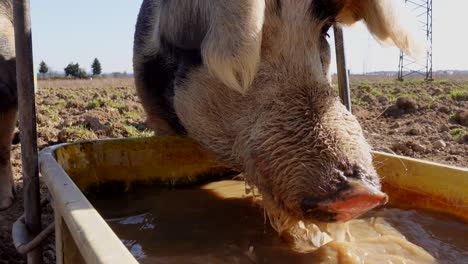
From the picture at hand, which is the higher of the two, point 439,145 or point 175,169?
point 175,169

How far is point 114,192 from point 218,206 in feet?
2.08

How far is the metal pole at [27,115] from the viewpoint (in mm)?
2105

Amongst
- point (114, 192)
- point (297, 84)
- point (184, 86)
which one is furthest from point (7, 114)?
point (297, 84)

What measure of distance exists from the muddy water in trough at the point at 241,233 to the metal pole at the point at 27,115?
376 millimetres

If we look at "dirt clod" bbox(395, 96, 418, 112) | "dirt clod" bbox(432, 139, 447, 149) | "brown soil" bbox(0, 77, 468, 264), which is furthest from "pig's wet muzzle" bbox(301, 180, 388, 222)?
"dirt clod" bbox(395, 96, 418, 112)

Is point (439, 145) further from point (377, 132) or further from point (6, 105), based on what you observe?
point (6, 105)

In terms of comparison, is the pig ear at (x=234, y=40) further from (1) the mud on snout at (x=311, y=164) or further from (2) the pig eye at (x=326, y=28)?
(2) the pig eye at (x=326, y=28)

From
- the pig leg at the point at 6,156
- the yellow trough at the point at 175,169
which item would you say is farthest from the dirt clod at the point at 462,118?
the pig leg at the point at 6,156

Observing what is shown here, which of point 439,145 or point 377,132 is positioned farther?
point 377,132

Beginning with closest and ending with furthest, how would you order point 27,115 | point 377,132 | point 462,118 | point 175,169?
point 27,115, point 175,169, point 377,132, point 462,118

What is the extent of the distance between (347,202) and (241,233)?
87 cm

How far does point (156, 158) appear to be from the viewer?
2881mm

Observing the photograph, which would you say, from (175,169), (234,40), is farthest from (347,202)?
(175,169)

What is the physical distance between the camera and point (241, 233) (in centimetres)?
227
